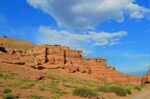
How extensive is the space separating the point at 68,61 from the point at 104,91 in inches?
1860

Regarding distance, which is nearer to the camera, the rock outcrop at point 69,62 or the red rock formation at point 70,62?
the rock outcrop at point 69,62

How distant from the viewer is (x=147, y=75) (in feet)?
Result: 294

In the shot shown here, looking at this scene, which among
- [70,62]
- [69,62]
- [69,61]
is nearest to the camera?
[69,62]

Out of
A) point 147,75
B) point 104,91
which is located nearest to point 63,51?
point 147,75

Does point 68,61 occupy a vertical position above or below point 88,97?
above

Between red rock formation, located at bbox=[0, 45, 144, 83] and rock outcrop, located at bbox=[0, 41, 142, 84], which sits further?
red rock formation, located at bbox=[0, 45, 144, 83]

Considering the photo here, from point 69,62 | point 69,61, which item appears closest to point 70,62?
point 69,62

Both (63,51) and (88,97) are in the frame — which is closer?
(88,97)

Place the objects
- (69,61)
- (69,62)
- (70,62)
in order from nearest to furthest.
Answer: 1. (69,62)
2. (70,62)
3. (69,61)

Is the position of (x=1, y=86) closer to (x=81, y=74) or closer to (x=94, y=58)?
(x=81, y=74)

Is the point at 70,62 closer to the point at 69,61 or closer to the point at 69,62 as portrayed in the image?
the point at 69,62

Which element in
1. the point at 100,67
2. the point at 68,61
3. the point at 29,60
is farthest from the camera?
the point at 100,67

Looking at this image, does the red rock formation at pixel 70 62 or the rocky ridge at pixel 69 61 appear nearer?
the rocky ridge at pixel 69 61

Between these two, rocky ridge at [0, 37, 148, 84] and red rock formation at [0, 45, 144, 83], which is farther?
red rock formation at [0, 45, 144, 83]
